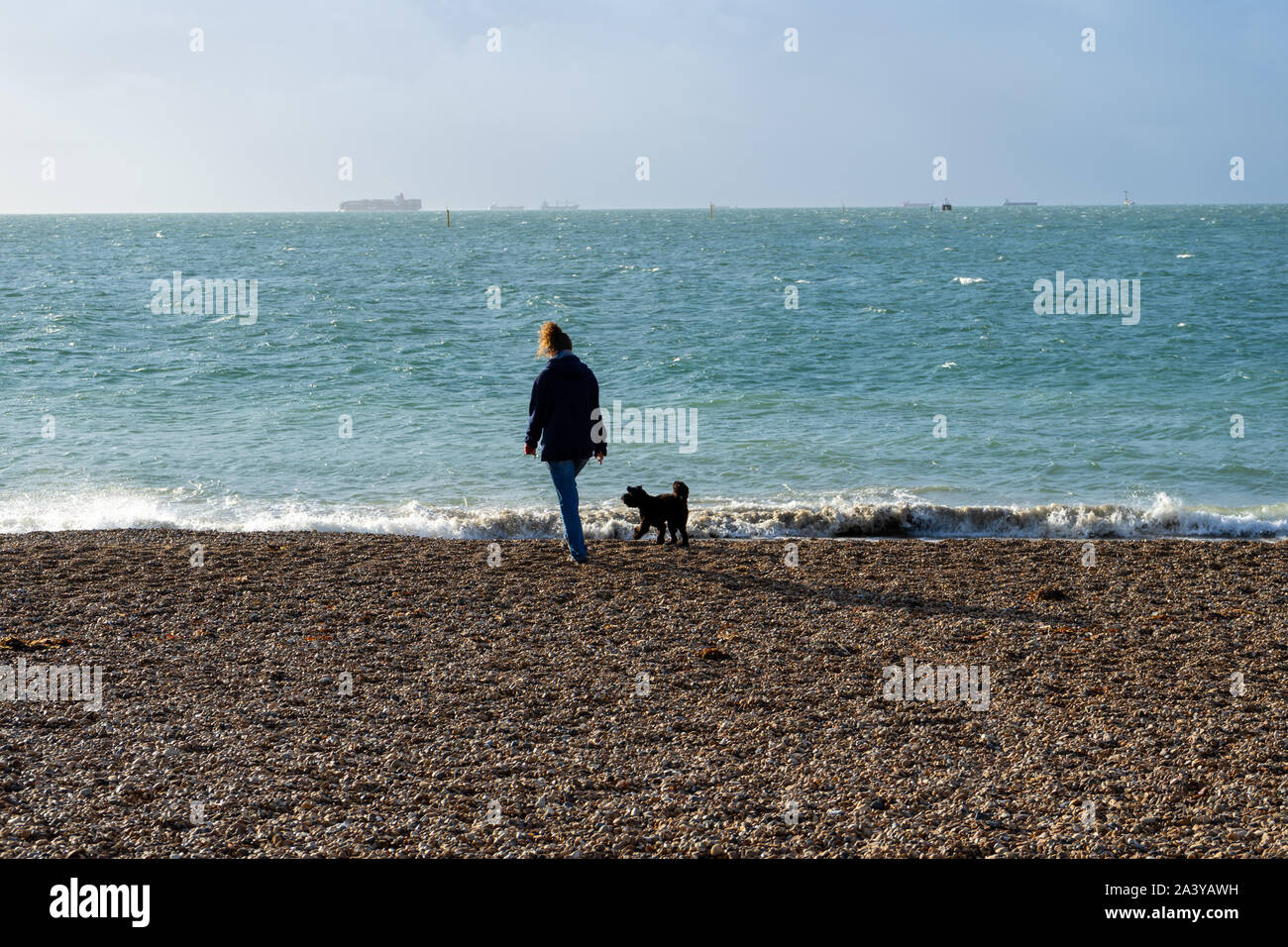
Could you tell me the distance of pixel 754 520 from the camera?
12.2 meters

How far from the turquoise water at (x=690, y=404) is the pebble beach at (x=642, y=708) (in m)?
3.10

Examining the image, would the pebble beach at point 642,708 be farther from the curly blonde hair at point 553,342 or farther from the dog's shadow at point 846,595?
the curly blonde hair at point 553,342

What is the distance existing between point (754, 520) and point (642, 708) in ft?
20.6

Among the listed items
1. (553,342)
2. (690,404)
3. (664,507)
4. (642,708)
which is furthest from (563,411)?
(690,404)

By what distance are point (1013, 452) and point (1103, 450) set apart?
140cm

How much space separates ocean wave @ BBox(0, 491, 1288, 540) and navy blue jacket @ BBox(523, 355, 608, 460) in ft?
8.12

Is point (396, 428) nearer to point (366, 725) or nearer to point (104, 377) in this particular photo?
point (104, 377)

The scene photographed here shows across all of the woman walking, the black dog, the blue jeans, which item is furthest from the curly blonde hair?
the black dog

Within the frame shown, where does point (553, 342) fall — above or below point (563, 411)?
above

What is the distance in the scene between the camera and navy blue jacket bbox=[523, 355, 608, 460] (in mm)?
9109

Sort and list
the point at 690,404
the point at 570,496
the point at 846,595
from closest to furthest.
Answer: the point at 846,595, the point at 570,496, the point at 690,404

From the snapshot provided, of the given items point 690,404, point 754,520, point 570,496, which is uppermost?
point 690,404

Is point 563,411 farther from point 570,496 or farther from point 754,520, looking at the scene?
Result: point 754,520

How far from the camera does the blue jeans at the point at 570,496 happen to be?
9328 mm
